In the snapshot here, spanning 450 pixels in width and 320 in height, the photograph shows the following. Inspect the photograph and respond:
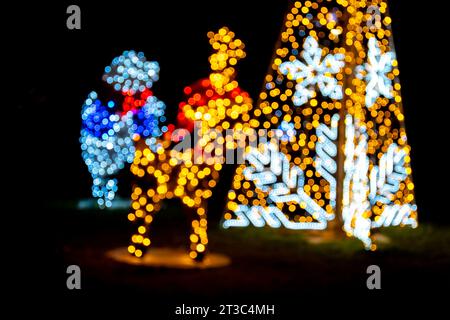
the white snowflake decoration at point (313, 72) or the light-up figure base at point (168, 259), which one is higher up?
the white snowflake decoration at point (313, 72)

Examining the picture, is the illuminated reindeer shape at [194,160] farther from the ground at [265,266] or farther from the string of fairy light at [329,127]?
the string of fairy light at [329,127]

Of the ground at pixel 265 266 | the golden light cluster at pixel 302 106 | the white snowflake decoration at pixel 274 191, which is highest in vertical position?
the golden light cluster at pixel 302 106

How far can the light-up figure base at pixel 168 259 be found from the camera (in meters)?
7.83

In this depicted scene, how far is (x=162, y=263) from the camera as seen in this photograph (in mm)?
7914

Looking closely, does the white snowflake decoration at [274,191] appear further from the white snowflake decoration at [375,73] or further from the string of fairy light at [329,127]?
the white snowflake decoration at [375,73]

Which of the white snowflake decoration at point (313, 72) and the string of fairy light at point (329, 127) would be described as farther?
the white snowflake decoration at point (313, 72)

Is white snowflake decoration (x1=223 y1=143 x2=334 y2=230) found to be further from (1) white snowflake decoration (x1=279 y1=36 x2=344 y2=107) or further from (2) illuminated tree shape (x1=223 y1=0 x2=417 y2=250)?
(1) white snowflake decoration (x1=279 y1=36 x2=344 y2=107)

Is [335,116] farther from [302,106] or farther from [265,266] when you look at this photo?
[265,266]

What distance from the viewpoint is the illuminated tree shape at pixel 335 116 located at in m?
10.3

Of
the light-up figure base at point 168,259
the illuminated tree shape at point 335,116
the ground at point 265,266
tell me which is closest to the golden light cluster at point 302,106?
the illuminated tree shape at point 335,116

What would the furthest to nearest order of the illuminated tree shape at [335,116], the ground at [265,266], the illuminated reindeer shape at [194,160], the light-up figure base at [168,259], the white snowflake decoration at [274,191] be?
the white snowflake decoration at [274,191]
the illuminated tree shape at [335,116]
the illuminated reindeer shape at [194,160]
the light-up figure base at [168,259]
the ground at [265,266]

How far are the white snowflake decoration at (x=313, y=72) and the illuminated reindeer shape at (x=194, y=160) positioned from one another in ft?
9.08

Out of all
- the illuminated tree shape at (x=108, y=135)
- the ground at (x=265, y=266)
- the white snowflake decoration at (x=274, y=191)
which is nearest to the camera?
the ground at (x=265, y=266)
